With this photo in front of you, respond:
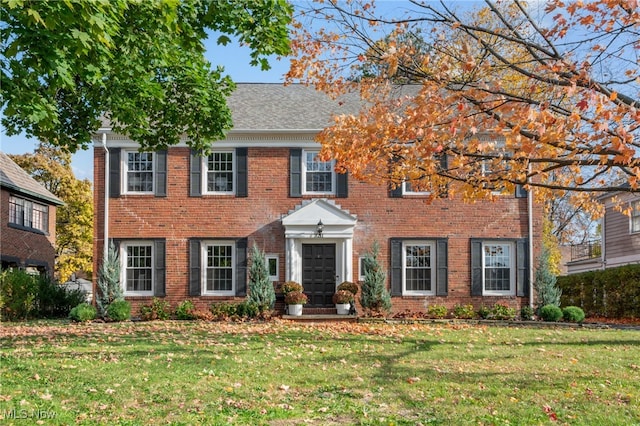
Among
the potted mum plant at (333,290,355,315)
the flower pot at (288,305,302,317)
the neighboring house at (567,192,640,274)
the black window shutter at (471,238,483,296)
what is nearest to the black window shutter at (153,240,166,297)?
the flower pot at (288,305,302,317)

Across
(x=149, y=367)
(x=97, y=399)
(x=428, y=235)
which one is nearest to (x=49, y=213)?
(x=428, y=235)

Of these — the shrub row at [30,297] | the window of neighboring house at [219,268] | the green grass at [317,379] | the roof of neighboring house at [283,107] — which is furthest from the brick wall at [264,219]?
the green grass at [317,379]

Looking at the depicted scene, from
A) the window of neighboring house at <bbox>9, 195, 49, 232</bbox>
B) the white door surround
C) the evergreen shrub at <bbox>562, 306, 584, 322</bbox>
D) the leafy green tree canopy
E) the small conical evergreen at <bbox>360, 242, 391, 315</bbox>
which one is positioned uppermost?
the leafy green tree canopy

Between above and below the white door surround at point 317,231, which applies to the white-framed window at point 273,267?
below

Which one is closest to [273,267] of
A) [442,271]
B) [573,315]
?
[442,271]

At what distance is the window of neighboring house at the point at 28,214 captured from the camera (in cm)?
2608

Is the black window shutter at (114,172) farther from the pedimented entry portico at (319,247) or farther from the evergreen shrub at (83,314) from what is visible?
the pedimented entry portico at (319,247)

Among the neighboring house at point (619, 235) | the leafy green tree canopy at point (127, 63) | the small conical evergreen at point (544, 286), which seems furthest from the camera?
the neighboring house at point (619, 235)

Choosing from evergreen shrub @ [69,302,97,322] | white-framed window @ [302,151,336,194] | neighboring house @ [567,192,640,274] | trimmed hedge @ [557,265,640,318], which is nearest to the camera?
evergreen shrub @ [69,302,97,322]

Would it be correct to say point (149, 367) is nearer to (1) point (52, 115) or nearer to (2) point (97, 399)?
(2) point (97, 399)

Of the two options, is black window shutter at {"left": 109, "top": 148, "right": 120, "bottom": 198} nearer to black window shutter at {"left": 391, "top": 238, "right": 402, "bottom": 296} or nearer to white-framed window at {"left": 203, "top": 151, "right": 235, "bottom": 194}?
white-framed window at {"left": 203, "top": 151, "right": 235, "bottom": 194}

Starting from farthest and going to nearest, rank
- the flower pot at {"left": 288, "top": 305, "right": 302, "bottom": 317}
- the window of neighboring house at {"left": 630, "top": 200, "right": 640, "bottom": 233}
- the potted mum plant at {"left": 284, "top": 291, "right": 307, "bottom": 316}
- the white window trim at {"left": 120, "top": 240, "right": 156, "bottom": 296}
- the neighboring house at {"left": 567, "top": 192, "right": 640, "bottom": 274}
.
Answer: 1. the neighboring house at {"left": 567, "top": 192, "right": 640, "bottom": 274}
2. the window of neighboring house at {"left": 630, "top": 200, "right": 640, "bottom": 233}
3. the white window trim at {"left": 120, "top": 240, "right": 156, "bottom": 296}
4. the flower pot at {"left": 288, "top": 305, "right": 302, "bottom": 317}
5. the potted mum plant at {"left": 284, "top": 291, "right": 307, "bottom": 316}

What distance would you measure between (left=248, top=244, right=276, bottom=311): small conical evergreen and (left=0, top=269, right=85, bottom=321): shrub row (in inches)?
288

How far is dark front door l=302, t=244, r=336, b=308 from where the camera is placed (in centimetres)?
1986
